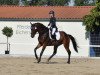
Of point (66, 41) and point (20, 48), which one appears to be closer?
point (66, 41)

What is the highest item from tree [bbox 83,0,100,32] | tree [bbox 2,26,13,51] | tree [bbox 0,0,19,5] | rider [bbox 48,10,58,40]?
rider [bbox 48,10,58,40]

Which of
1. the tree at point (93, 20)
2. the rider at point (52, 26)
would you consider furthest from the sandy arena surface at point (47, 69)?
the tree at point (93, 20)

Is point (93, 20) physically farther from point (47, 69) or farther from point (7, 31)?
point (47, 69)

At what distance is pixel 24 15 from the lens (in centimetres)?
4081

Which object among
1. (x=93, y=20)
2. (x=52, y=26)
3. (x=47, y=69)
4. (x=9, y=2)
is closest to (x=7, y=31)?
(x=93, y=20)

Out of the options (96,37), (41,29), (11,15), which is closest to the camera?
(41,29)

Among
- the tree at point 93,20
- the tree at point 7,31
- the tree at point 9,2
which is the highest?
the tree at point 93,20

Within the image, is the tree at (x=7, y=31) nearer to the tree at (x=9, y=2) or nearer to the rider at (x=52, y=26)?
the rider at (x=52, y=26)

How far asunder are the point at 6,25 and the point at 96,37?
819 centimetres

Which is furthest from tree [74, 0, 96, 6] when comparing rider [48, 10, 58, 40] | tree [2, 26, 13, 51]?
rider [48, 10, 58, 40]

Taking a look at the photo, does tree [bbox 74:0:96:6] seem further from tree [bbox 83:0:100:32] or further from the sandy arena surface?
the sandy arena surface

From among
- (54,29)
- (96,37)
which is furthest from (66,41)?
(96,37)

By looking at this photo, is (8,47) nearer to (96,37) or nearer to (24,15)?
(24,15)

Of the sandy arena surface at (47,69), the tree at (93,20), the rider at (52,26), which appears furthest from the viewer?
the tree at (93,20)
